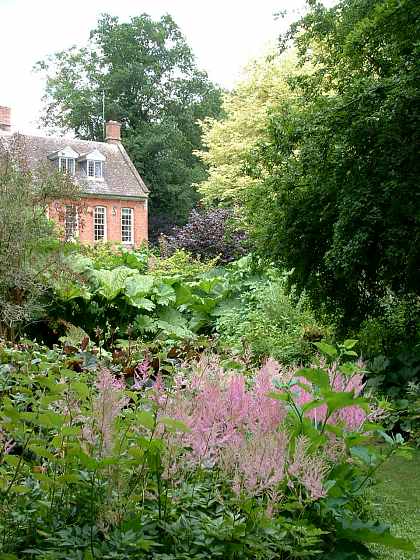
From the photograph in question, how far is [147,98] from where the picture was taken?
135 feet

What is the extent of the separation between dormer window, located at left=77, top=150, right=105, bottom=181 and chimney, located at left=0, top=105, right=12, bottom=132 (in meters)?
3.54

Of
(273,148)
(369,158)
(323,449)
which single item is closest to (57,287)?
(273,148)

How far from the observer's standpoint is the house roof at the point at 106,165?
3064cm

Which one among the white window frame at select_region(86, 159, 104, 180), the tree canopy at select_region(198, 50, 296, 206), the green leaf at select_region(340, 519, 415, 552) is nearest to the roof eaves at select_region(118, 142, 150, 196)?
the white window frame at select_region(86, 159, 104, 180)

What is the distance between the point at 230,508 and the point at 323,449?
1.55 ft

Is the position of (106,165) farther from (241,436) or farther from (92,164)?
(241,436)

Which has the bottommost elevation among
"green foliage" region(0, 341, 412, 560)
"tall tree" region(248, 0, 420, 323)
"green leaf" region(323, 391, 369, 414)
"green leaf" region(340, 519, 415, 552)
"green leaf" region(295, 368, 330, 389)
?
"green leaf" region(340, 519, 415, 552)

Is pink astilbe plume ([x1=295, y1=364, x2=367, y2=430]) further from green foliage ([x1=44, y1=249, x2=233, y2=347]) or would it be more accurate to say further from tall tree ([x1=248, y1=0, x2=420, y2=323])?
green foliage ([x1=44, y1=249, x2=233, y2=347])

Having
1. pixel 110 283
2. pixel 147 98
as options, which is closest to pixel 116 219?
pixel 147 98

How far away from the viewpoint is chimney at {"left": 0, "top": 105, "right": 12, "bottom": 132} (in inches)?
1214

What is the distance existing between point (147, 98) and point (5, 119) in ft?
39.3

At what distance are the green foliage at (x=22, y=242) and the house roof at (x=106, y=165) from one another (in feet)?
56.1

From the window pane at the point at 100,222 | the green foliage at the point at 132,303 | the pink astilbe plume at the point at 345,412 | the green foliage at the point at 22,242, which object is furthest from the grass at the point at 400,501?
the window pane at the point at 100,222

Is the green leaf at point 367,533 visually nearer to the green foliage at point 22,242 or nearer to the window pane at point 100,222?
the green foliage at point 22,242
